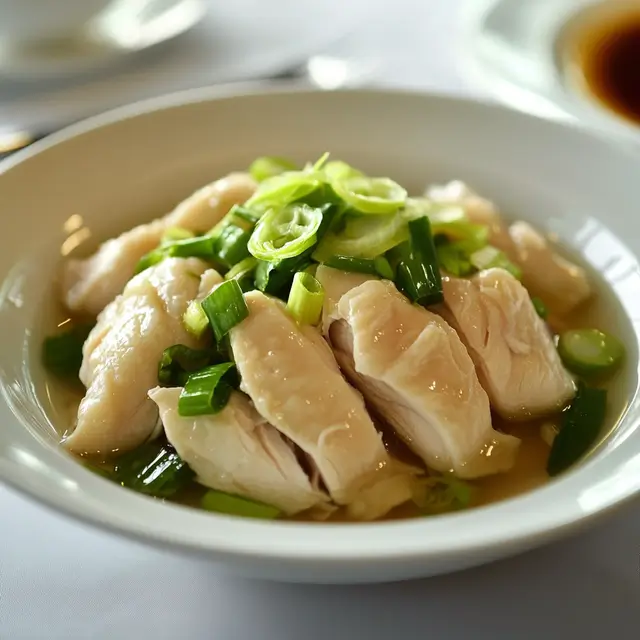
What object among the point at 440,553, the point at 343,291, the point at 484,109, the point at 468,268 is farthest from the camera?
the point at 484,109

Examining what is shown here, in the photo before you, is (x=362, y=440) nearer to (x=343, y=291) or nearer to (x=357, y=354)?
(x=357, y=354)

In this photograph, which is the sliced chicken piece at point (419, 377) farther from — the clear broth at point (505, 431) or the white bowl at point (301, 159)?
the white bowl at point (301, 159)

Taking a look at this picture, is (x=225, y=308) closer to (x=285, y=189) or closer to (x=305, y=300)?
(x=305, y=300)

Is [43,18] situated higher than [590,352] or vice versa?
[43,18]

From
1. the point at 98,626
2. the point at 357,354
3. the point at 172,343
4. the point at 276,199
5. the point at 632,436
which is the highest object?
the point at 276,199

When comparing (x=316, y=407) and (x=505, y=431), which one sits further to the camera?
(x=505, y=431)

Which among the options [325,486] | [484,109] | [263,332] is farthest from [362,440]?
[484,109]

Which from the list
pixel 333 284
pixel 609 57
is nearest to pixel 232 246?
pixel 333 284
